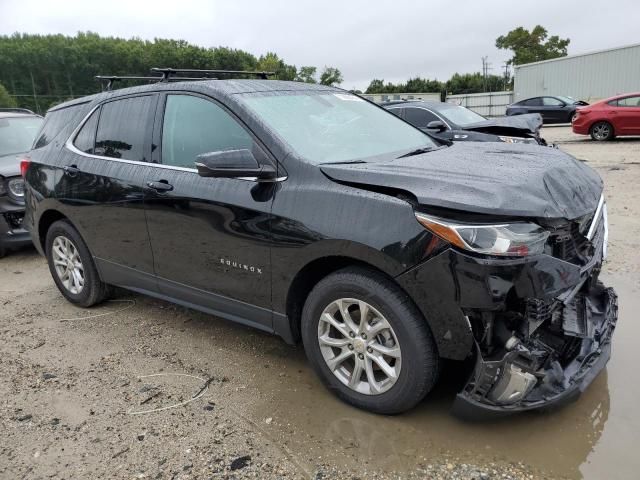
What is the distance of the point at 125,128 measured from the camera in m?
3.97

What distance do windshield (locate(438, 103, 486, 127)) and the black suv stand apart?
6493 mm

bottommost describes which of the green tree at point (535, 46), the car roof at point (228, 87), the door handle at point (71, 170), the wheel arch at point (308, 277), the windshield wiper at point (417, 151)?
the wheel arch at point (308, 277)

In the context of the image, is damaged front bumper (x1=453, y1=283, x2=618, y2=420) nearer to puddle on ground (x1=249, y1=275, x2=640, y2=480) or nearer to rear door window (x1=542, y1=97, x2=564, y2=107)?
puddle on ground (x1=249, y1=275, x2=640, y2=480)

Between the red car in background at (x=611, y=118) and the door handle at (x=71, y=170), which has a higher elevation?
the door handle at (x=71, y=170)

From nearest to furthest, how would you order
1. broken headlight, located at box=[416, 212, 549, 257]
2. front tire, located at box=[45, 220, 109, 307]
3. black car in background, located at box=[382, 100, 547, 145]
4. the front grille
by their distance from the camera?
broken headlight, located at box=[416, 212, 549, 257]
the front grille
front tire, located at box=[45, 220, 109, 307]
black car in background, located at box=[382, 100, 547, 145]

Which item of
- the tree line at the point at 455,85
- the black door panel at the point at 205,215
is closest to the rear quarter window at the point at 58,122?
the black door panel at the point at 205,215

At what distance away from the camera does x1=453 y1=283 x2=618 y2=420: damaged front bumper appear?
2.41 metres

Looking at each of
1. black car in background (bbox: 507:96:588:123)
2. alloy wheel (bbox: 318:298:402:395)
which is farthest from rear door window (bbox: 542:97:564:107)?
alloy wheel (bbox: 318:298:402:395)

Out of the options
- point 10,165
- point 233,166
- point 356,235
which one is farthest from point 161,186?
point 10,165

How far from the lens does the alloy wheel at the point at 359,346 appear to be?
2719 mm

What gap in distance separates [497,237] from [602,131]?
14931 millimetres

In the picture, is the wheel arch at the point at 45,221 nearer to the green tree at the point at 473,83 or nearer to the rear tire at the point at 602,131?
the rear tire at the point at 602,131

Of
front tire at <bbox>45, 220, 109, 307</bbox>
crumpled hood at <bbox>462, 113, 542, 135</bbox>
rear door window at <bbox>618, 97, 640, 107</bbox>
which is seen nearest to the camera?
front tire at <bbox>45, 220, 109, 307</bbox>

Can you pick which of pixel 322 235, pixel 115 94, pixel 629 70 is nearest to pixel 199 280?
pixel 322 235
